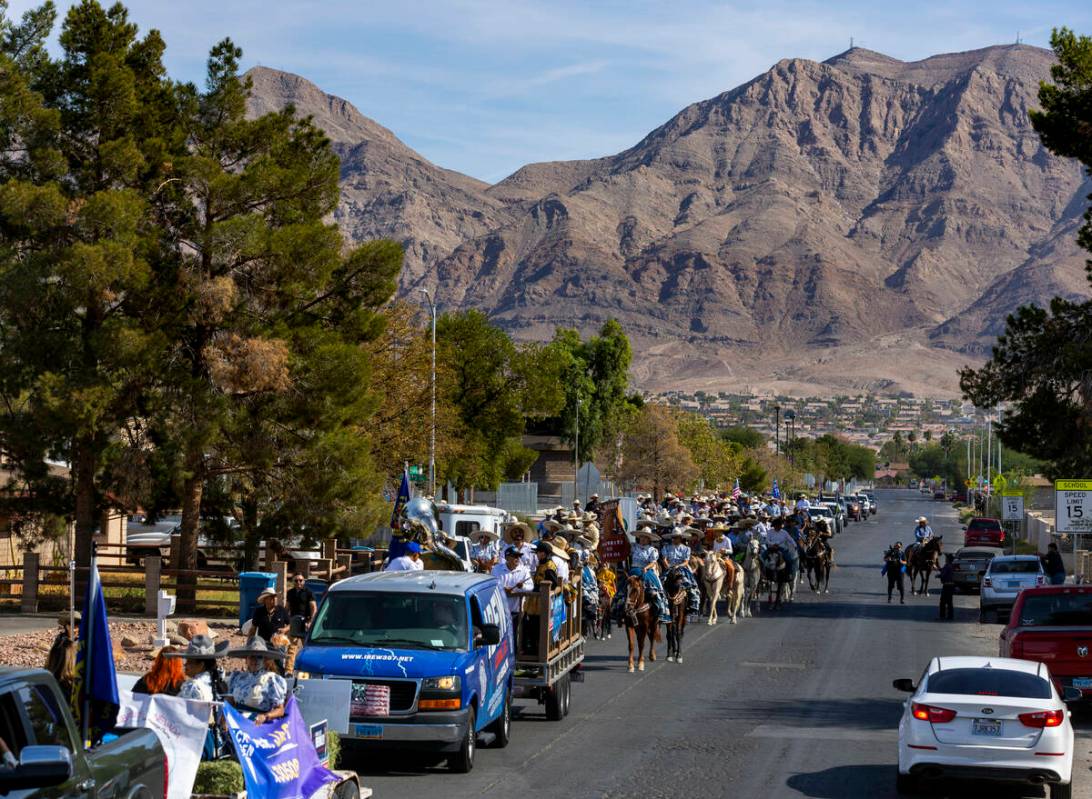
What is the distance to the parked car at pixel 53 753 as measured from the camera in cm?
656

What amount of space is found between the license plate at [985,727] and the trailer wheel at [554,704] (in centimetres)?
580

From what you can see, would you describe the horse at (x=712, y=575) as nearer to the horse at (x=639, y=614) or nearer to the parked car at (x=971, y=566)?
the horse at (x=639, y=614)

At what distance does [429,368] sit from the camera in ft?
182

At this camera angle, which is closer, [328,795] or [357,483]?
[328,795]

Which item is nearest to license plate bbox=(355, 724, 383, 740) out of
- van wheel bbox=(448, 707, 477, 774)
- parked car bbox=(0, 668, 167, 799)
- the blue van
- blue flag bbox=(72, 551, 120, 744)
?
the blue van

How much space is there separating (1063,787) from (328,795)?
6.78 m

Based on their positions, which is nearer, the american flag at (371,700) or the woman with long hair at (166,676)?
the woman with long hair at (166,676)

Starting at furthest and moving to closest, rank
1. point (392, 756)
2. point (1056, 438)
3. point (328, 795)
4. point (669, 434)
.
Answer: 1. point (669, 434)
2. point (1056, 438)
3. point (392, 756)
4. point (328, 795)

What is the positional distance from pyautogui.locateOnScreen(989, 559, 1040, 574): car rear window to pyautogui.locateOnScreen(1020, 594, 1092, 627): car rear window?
15341mm

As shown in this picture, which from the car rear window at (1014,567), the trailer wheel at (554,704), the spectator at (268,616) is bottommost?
the car rear window at (1014,567)

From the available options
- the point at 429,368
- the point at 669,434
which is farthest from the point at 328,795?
the point at 669,434

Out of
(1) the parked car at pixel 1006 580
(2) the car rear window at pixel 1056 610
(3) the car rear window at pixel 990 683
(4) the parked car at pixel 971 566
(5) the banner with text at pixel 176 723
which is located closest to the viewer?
(5) the banner with text at pixel 176 723

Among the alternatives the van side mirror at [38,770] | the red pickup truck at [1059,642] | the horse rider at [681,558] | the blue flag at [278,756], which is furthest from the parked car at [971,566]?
the van side mirror at [38,770]

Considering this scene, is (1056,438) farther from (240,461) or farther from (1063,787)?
(1063,787)
